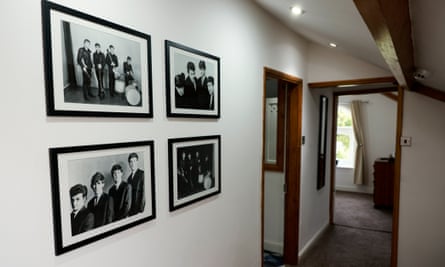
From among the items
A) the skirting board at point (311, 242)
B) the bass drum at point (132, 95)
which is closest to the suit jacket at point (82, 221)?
the bass drum at point (132, 95)

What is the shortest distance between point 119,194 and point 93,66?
1.91 ft

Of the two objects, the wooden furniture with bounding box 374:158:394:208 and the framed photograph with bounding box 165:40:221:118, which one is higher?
the framed photograph with bounding box 165:40:221:118

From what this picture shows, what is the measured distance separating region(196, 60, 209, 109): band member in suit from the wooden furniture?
4.99m

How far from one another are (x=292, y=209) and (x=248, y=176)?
4.17 feet

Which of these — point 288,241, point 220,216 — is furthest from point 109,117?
point 288,241

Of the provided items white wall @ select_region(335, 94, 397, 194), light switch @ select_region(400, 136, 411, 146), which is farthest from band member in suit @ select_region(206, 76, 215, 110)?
white wall @ select_region(335, 94, 397, 194)

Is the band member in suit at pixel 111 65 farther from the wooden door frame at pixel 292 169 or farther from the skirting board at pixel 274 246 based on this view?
the skirting board at pixel 274 246

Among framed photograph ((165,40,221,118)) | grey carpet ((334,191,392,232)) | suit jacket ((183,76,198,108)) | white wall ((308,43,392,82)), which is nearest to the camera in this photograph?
framed photograph ((165,40,221,118))

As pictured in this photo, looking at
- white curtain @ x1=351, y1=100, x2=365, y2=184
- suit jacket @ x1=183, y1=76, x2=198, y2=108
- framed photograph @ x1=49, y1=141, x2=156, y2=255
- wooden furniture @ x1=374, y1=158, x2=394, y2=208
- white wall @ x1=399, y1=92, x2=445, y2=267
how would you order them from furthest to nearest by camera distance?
1. white curtain @ x1=351, y1=100, x2=365, y2=184
2. wooden furniture @ x1=374, y1=158, x2=394, y2=208
3. white wall @ x1=399, y1=92, x2=445, y2=267
4. suit jacket @ x1=183, y1=76, x2=198, y2=108
5. framed photograph @ x1=49, y1=141, x2=156, y2=255

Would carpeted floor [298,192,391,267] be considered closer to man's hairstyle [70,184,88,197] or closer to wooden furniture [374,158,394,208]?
wooden furniture [374,158,394,208]

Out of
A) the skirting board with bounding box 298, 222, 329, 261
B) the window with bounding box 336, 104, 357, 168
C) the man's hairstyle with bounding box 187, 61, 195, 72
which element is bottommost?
the skirting board with bounding box 298, 222, 329, 261

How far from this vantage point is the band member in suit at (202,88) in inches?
67.9

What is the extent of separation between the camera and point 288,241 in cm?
331

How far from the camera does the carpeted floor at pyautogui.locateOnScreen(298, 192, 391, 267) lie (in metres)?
3.39
